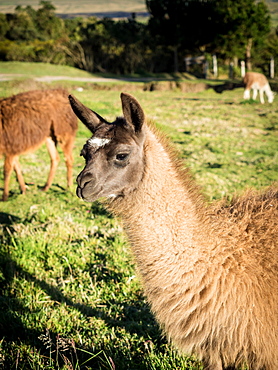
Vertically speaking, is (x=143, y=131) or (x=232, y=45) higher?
(x=232, y=45)

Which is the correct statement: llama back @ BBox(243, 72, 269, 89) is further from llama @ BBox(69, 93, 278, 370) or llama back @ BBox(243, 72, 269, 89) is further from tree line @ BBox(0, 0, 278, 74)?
tree line @ BBox(0, 0, 278, 74)

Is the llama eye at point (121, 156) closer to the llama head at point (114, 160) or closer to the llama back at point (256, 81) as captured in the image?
the llama head at point (114, 160)

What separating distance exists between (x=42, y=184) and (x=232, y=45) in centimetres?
3635

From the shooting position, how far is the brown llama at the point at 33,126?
7277 mm

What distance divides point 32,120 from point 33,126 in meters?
0.14

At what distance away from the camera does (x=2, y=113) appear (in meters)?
7.31

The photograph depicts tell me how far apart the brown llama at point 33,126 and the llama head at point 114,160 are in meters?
5.25

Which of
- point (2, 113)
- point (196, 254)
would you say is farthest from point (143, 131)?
point (2, 113)

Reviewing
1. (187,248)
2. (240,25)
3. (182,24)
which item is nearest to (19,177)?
(187,248)

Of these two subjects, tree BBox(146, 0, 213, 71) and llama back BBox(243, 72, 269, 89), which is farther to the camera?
tree BBox(146, 0, 213, 71)

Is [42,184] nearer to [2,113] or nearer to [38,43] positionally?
[2,113]

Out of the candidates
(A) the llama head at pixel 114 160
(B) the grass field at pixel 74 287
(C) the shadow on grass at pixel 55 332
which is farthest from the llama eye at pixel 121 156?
(C) the shadow on grass at pixel 55 332

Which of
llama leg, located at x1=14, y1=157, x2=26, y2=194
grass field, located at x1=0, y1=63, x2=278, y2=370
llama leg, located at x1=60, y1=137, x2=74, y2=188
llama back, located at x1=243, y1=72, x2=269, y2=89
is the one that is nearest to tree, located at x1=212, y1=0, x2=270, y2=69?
llama back, located at x1=243, y1=72, x2=269, y2=89

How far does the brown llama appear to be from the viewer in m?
7.28
